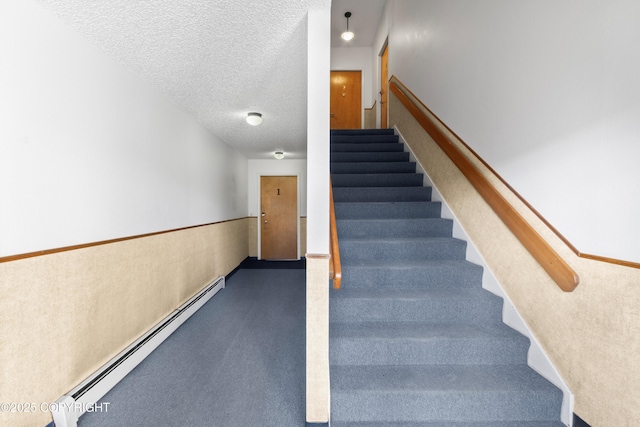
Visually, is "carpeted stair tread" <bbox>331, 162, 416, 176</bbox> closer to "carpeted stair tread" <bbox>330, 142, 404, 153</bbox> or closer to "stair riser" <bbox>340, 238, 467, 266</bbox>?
"carpeted stair tread" <bbox>330, 142, 404, 153</bbox>

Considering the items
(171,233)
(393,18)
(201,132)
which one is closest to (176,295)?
(171,233)

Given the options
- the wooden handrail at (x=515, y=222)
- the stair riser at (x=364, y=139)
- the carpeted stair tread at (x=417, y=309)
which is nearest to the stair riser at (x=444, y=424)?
the carpeted stair tread at (x=417, y=309)

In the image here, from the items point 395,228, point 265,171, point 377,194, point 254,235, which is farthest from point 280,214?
point 395,228

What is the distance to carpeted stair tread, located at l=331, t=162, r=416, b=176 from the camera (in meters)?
3.40

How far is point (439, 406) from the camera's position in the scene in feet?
5.00

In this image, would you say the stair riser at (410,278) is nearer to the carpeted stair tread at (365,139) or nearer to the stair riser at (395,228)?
the stair riser at (395,228)

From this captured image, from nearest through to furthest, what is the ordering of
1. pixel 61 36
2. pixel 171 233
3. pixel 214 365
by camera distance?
pixel 61 36 < pixel 214 365 < pixel 171 233

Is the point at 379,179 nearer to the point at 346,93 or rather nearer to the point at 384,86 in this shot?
the point at 384,86

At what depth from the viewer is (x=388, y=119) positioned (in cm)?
481

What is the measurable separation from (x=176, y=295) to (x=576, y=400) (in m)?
3.29

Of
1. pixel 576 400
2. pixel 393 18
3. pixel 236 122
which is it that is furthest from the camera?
pixel 393 18

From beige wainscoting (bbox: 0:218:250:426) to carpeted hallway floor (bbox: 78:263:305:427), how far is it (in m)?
0.30

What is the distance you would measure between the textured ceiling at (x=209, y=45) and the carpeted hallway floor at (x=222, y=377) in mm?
2412

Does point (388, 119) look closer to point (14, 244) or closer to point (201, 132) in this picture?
point (201, 132)
